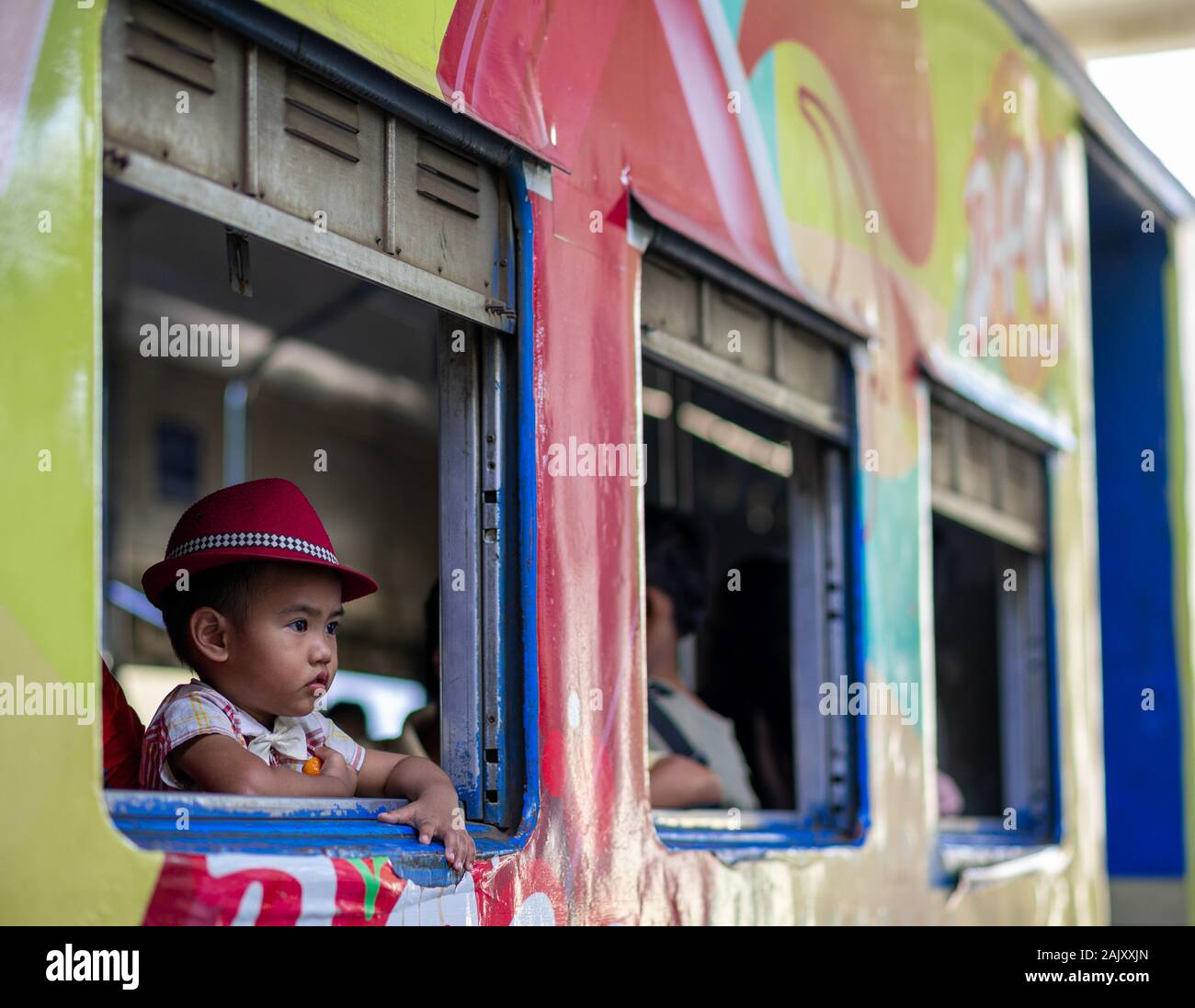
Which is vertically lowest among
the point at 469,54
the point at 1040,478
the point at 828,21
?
the point at 1040,478

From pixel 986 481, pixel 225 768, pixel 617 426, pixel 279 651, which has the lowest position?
pixel 225 768

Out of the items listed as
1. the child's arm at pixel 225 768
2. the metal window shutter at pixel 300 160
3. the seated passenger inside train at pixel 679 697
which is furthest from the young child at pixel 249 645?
the seated passenger inside train at pixel 679 697

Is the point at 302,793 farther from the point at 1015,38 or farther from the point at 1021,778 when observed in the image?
the point at 1015,38

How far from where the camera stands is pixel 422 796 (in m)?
3.23

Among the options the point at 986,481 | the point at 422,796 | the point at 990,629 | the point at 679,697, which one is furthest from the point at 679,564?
the point at 990,629

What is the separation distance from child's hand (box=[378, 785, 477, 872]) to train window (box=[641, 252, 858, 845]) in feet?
3.62

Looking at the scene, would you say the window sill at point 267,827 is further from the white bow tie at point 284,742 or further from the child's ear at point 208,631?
the child's ear at point 208,631

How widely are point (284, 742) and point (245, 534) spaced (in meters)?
0.39

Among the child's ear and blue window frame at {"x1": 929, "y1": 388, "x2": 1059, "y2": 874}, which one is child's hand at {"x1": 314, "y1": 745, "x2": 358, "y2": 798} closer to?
the child's ear

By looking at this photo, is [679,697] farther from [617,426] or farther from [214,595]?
[214,595]

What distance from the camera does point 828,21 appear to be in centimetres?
548

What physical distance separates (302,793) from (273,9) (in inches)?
52.7

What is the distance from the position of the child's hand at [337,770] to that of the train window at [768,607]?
1.24 meters
